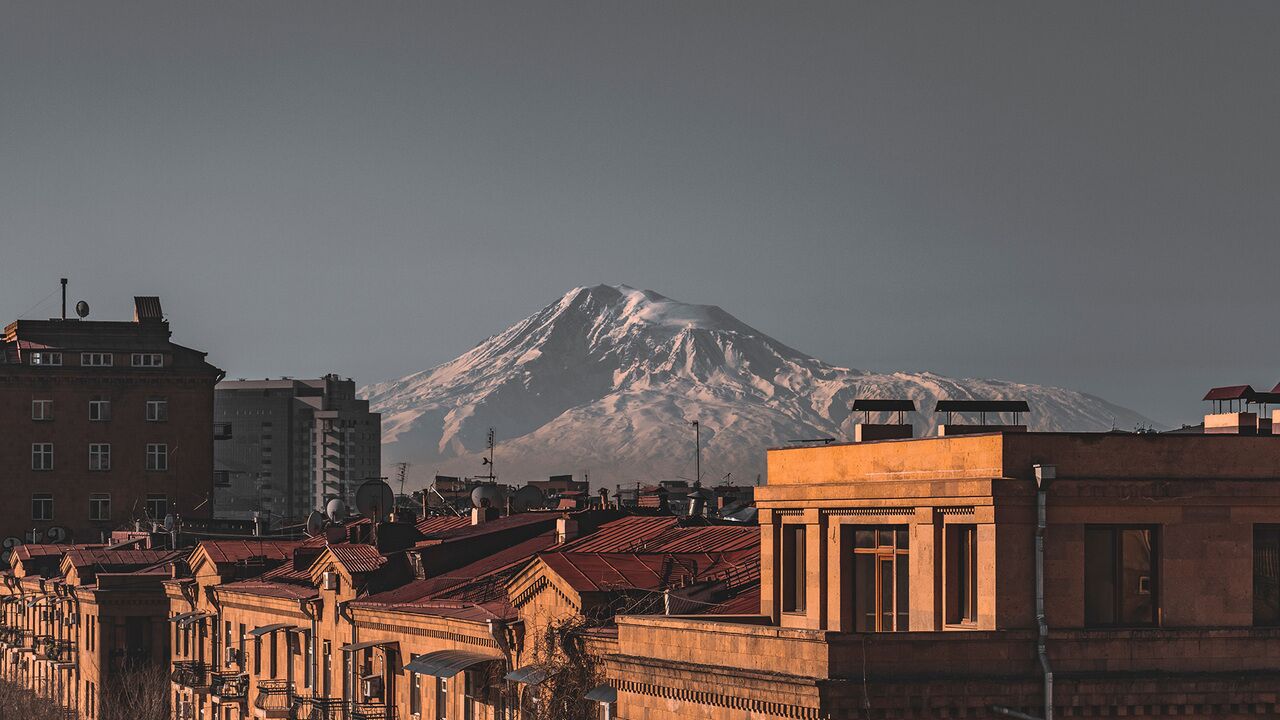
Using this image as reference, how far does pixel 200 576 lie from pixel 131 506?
64.6m

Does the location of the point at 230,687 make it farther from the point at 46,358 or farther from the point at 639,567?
the point at 46,358

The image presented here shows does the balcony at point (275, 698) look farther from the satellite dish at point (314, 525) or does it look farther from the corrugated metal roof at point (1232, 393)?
the corrugated metal roof at point (1232, 393)

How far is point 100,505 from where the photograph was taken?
466 feet

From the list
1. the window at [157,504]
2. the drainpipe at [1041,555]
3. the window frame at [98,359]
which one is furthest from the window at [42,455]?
the drainpipe at [1041,555]

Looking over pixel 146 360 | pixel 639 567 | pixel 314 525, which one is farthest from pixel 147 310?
pixel 639 567

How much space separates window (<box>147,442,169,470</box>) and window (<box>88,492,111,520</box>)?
135 inches

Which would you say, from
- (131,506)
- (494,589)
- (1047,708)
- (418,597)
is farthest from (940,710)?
(131,506)

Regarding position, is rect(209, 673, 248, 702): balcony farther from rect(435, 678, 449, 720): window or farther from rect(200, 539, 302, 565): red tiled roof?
rect(435, 678, 449, 720): window

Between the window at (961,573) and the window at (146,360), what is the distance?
4599 inches

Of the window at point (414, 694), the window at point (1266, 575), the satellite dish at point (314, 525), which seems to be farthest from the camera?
the satellite dish at point (314, 525)

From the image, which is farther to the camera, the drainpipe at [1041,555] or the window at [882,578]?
the window at [882,578]

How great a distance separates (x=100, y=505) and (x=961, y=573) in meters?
117

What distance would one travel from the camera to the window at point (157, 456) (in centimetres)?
14300

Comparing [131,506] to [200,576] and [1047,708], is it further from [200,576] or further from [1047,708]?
[1047,708]
